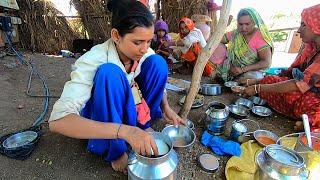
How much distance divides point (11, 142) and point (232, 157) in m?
1.65

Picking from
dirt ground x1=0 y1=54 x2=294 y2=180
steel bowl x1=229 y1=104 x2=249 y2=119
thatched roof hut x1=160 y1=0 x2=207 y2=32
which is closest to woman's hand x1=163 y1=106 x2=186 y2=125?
dirt ground x1=0 y1=54 x2=294 y2=180

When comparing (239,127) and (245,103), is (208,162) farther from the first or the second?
(245,103)

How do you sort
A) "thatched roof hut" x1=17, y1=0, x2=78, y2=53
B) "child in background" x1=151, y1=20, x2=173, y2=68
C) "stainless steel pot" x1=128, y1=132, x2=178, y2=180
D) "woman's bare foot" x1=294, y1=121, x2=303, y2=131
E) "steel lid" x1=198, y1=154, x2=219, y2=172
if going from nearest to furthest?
"stainless steel pot" x1=128, y1=132, x2=178, y2=180
"steel lid" x1=198, y1=154, x2=219, y2=172
"woman's bare foot" x1=294, y1=121, x2=303, y2=131
"child in background" x1=151, y1=20, x2=173, y2=68
"thatched roof hut" x1=17, y1=0, x2=78, y2=53

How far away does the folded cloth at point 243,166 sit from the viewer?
165 centimetres

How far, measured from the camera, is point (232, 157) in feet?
5.90

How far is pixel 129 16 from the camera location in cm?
135

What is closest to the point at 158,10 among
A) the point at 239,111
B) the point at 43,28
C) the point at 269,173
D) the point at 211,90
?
the point at 43,28

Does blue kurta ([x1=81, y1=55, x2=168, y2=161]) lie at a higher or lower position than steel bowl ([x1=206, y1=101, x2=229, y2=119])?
higher

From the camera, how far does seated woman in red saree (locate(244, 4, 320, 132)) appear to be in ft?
7.02

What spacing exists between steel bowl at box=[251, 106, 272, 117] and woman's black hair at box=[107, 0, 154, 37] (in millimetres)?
1693

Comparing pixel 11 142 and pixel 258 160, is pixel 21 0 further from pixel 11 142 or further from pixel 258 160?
pixel 258 160

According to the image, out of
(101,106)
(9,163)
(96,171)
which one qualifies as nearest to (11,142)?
(9,163)

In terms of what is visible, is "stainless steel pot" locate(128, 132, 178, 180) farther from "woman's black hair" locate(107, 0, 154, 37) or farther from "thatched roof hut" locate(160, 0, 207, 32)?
"thatched roof hut" locate(160, 0, 207, 32)

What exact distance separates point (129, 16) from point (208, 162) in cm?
113
